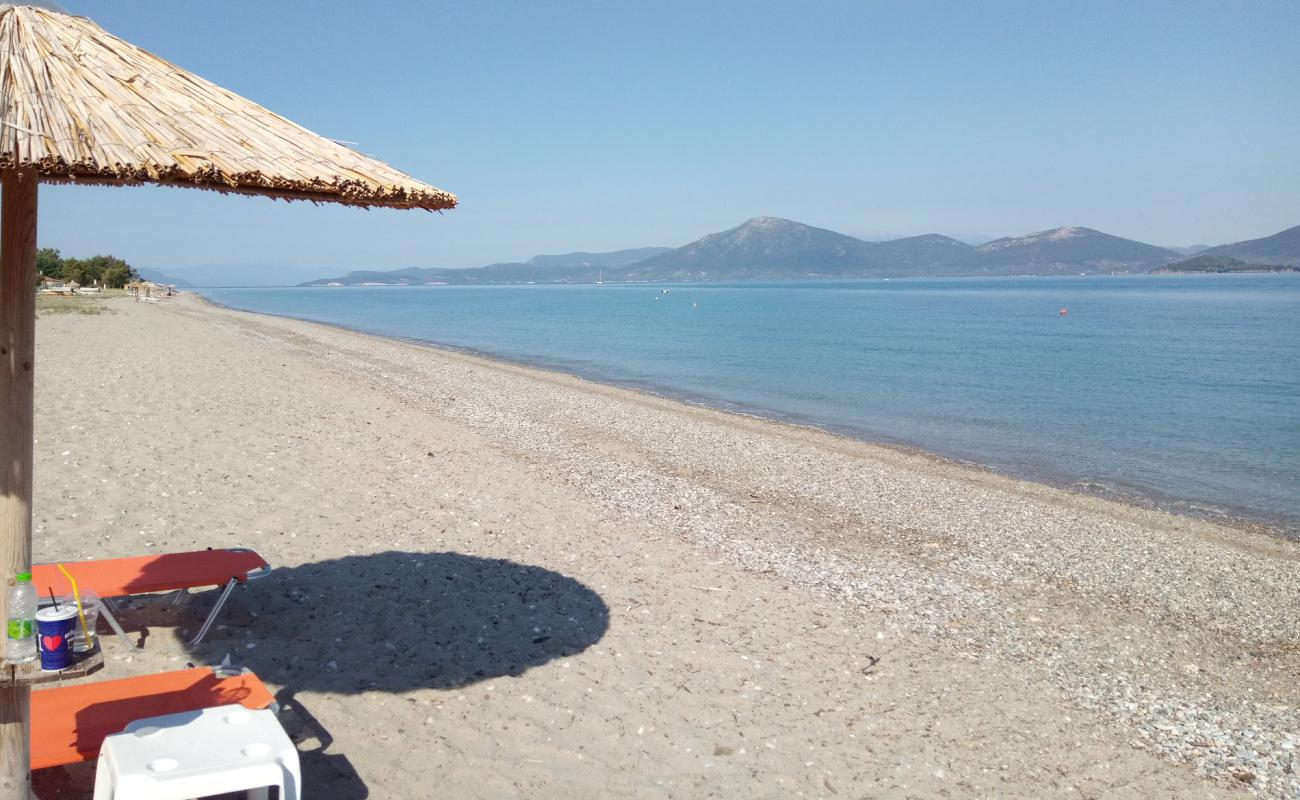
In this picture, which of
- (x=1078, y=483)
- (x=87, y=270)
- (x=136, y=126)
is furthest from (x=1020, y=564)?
(x=87, y=270)

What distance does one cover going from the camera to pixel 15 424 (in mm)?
3049

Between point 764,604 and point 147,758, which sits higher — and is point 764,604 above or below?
below

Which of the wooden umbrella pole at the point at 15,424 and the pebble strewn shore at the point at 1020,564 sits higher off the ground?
the wooden umbrella pole at the point at 15,424

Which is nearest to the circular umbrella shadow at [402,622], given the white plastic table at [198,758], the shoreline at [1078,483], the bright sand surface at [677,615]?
the bright sand surface at [677,615]

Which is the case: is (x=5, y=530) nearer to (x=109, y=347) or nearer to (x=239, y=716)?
(x=239, y=716)

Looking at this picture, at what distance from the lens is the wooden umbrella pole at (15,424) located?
301 centimetres

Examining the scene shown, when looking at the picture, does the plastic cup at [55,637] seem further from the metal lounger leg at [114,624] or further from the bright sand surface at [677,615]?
the metal lounger leg at [114,624]

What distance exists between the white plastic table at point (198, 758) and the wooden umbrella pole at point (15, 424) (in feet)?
0.90

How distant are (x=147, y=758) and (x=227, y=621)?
2497 millimetres

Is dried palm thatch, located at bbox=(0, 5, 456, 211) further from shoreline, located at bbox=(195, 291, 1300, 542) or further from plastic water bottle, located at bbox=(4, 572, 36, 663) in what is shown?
shoreline, located at bbox=(195, 291, 1300, 542)

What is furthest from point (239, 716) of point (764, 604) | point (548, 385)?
point (548, 385)

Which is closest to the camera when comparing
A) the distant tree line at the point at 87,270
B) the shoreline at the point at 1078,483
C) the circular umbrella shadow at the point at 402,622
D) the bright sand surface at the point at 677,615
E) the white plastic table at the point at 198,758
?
the white plastic table at the point at 198,758

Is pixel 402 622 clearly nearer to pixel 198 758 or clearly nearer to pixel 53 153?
pixel 198 758

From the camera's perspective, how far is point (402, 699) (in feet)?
15.1
